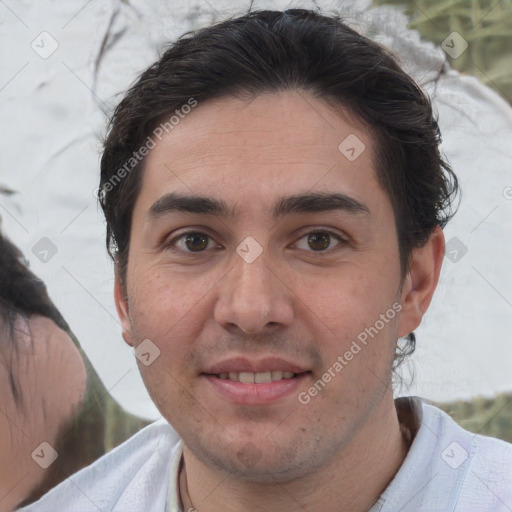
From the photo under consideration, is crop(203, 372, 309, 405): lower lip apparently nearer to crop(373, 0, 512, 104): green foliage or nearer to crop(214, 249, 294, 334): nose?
crop(214, 249, 294, 334): nose

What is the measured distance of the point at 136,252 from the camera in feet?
4.86

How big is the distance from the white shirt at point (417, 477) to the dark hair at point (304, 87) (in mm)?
362

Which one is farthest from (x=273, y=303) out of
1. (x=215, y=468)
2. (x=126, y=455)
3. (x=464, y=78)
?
(x=464, y=78)

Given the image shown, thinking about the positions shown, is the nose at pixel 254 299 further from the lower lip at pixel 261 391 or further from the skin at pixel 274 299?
the lower lip at pixel 261 391

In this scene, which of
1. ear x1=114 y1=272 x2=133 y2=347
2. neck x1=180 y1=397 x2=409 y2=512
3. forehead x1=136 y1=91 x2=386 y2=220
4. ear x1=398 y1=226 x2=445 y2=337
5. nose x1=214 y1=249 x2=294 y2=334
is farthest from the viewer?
ear x1=114 y1=272 x2=133 y2=347

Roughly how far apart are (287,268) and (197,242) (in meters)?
0.19

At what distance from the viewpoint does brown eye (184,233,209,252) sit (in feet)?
4.49

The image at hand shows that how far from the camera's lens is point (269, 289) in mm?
1227

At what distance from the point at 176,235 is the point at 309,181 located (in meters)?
0.28

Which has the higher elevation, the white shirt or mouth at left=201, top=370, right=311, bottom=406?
mouth at left=201, top=370, right=311, bottom=406

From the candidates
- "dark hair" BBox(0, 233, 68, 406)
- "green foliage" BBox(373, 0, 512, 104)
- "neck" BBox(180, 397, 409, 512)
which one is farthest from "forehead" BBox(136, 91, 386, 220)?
"dark hair" BBox(0, 233, 68, 406)

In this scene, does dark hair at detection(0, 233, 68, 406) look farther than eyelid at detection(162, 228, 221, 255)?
Yes

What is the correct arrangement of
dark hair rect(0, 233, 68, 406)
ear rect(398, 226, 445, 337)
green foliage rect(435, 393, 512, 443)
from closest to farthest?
ear rect(398, 226, 445, 337)
green foliage rect(435, 393, 512, 443)
dark hair rect(0, 233, 68, 406)

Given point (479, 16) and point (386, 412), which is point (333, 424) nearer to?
point (386, 412)
